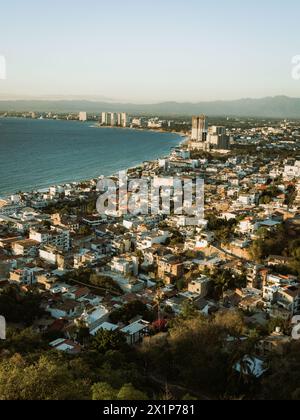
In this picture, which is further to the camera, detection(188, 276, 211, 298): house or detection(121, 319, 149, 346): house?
detection(188, 276, 211, 298): house

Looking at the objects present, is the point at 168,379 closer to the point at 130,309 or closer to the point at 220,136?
the point at 130,309

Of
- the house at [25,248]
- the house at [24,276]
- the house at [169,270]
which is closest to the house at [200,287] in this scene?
the house at [169,270]

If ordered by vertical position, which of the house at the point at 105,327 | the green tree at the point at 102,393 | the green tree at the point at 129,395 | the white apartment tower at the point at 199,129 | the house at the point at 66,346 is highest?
the white apartment tower at the point at 199,129

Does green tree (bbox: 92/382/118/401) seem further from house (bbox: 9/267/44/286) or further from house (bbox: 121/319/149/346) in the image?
house (bbox: 9/267/44/286)

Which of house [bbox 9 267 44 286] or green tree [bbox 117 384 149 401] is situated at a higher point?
green tree [bbox 117 384 149 401]

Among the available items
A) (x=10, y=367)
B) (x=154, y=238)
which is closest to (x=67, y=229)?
(x=154, y=238)

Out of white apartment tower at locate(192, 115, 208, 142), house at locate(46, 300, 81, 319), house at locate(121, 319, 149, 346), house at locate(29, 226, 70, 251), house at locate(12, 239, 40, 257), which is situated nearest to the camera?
house at locate(121, 319, 149, 346)

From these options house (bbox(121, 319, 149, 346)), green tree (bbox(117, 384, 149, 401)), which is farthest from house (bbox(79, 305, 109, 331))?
green tree (bbox(117, 384, 149, 401))

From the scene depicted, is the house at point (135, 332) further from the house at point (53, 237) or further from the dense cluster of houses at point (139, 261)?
the house at point (53, 237)

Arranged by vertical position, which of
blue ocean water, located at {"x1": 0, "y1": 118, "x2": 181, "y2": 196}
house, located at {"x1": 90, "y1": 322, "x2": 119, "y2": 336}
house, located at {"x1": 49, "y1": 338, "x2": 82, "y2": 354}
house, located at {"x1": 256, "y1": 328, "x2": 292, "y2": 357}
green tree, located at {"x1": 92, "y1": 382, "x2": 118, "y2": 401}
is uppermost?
green tree, located at {"x1": 92, "y1": 382, "x2": 118, "y2": 401}
